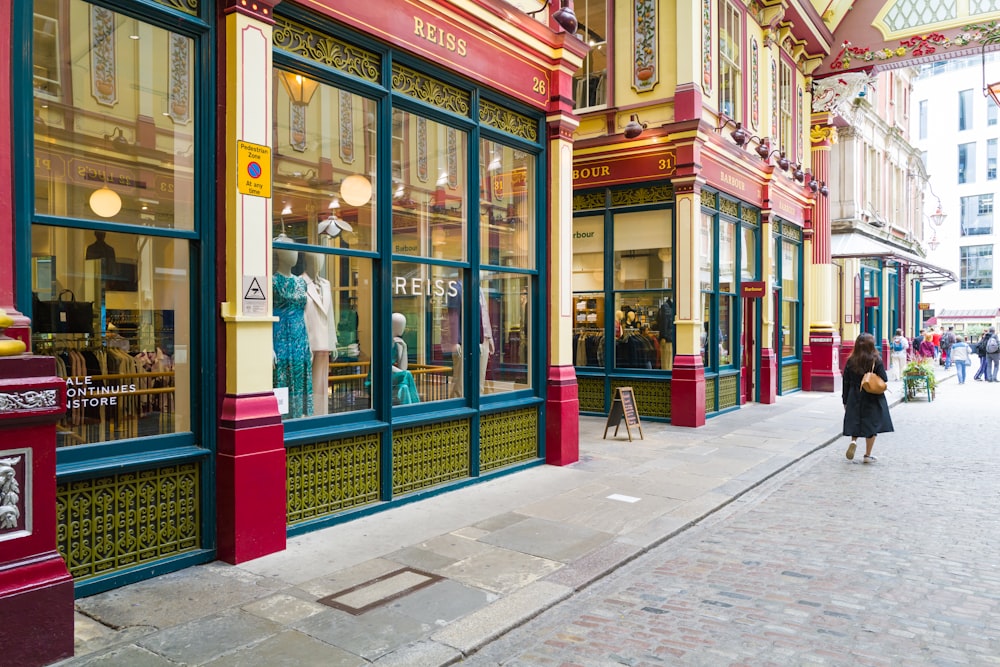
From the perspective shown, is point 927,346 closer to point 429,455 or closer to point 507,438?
point 507,438

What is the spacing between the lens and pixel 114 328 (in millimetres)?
5129

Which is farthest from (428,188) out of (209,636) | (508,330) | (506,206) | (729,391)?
(729,391)

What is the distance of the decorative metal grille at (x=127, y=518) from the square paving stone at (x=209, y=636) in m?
0.93

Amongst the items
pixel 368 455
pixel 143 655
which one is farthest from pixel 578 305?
pixel 143 655

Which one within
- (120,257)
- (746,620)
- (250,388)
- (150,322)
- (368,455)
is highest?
(120,257)

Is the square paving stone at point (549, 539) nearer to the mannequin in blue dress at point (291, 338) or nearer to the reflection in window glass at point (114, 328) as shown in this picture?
the mannequin in blue dress at point (291, 338)

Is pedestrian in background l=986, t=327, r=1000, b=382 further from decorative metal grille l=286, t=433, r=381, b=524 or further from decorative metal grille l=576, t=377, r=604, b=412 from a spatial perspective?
decorative metal grille l=286, t=433, r=381, b=524

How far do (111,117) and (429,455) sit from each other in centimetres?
416

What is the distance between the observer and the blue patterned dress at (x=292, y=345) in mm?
6184

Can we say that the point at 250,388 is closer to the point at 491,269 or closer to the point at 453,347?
the point at 453,347

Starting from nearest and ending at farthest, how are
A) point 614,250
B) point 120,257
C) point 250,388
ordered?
point 120,257 < point 250,388 < point 614,250

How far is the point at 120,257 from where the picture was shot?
512cm

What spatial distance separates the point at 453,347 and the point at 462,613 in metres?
3.89

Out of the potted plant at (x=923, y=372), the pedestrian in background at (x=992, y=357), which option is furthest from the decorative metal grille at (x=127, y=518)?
the pedestrian in background at (x=992, y=357)
